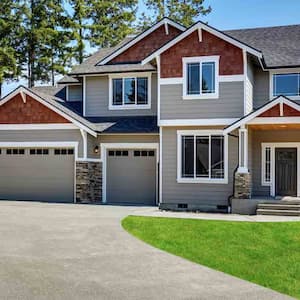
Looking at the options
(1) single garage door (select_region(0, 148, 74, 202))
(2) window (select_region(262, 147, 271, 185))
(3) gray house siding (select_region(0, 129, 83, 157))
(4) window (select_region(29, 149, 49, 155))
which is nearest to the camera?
(2) window (select_region(262, 147, 271, 185))

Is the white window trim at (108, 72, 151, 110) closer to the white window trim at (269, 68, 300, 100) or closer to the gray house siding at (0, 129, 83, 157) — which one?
the gray house siding at (0, 129, 83, 157)

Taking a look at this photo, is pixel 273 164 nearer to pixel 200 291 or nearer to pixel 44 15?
pixel 200 291

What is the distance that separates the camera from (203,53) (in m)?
17.5

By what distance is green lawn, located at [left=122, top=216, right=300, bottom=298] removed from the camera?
8211mm

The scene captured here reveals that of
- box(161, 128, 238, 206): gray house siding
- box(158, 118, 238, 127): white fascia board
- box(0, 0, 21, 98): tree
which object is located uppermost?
box(0, 0, 21, 98): tree

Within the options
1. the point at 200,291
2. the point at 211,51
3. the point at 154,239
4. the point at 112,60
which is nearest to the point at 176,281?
the point at 200,291

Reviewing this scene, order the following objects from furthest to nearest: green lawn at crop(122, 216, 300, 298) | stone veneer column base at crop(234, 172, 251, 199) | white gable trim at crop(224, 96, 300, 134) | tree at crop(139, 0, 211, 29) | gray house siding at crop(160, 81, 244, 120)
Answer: tree at crop(139, 0, 211, 29)
gray house siding at crop(160, 81, 244, 120)
stone veneer column base at crop(234, 172, 251, 199)
white gable trim at crop(224, 96, 300, 134)
green lawn at crop(122, 216, 300, 298)

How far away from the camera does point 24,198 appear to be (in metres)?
20.1

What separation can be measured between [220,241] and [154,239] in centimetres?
158

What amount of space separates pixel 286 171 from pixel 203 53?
5.72 meters

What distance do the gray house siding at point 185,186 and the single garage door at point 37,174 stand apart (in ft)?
13.8

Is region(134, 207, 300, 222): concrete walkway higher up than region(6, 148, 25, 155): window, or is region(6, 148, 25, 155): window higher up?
region(6, 148, 25, 155): window

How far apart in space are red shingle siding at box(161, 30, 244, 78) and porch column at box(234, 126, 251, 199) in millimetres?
2459

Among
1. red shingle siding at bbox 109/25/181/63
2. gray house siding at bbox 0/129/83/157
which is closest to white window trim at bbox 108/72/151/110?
red shingle siding at bbox 109/25/181/63
